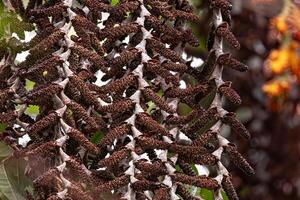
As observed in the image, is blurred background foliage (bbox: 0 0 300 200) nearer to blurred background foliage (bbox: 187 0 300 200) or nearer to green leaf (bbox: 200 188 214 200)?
blurred background foliage (bbox: 187 0 300 200)

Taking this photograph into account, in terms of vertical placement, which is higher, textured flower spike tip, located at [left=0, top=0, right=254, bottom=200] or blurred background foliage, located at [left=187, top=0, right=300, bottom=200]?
textured flower spike tip, located at [left=0, top=0, right=254, bottom=200]

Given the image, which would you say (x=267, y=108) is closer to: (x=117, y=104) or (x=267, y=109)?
(x=267, y=109)

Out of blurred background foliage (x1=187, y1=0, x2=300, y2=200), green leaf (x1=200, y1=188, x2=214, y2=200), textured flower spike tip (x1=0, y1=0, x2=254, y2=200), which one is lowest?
blurred background foliage (x1=187, y1=0, x2=300, y2=200)

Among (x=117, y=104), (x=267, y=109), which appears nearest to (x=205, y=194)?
(x=117, y=104)

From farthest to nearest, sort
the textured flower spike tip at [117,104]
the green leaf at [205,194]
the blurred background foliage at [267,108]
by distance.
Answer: the blurred background foliage at [267,108], the green leaf at [205,194], the textured flower spike tip at [117,104]

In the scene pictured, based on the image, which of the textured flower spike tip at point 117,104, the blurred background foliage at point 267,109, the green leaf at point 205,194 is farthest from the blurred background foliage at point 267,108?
the textured flower spike tip at point 117,104

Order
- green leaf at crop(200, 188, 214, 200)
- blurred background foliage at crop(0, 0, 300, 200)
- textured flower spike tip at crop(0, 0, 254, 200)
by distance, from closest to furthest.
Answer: textured flower spike tip at crop(0, 0, 254, 200)
green leaf at crop(200, 188, 214, 200)
blurred background foliage at crop(0, 0, 300, 200)

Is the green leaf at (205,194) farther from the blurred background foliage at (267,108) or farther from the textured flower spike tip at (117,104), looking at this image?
the blurred background foliage at (267,108)

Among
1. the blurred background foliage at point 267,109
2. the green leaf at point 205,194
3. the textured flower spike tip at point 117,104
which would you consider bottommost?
the blurred background foliage at point 267,109

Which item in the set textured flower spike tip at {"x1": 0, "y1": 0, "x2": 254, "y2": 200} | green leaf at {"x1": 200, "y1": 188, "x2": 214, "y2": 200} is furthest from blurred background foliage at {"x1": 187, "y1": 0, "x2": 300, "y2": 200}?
textured flower spike tip at {"x1": 0, "y1": 0, "x2": 254, "y2": 200}
